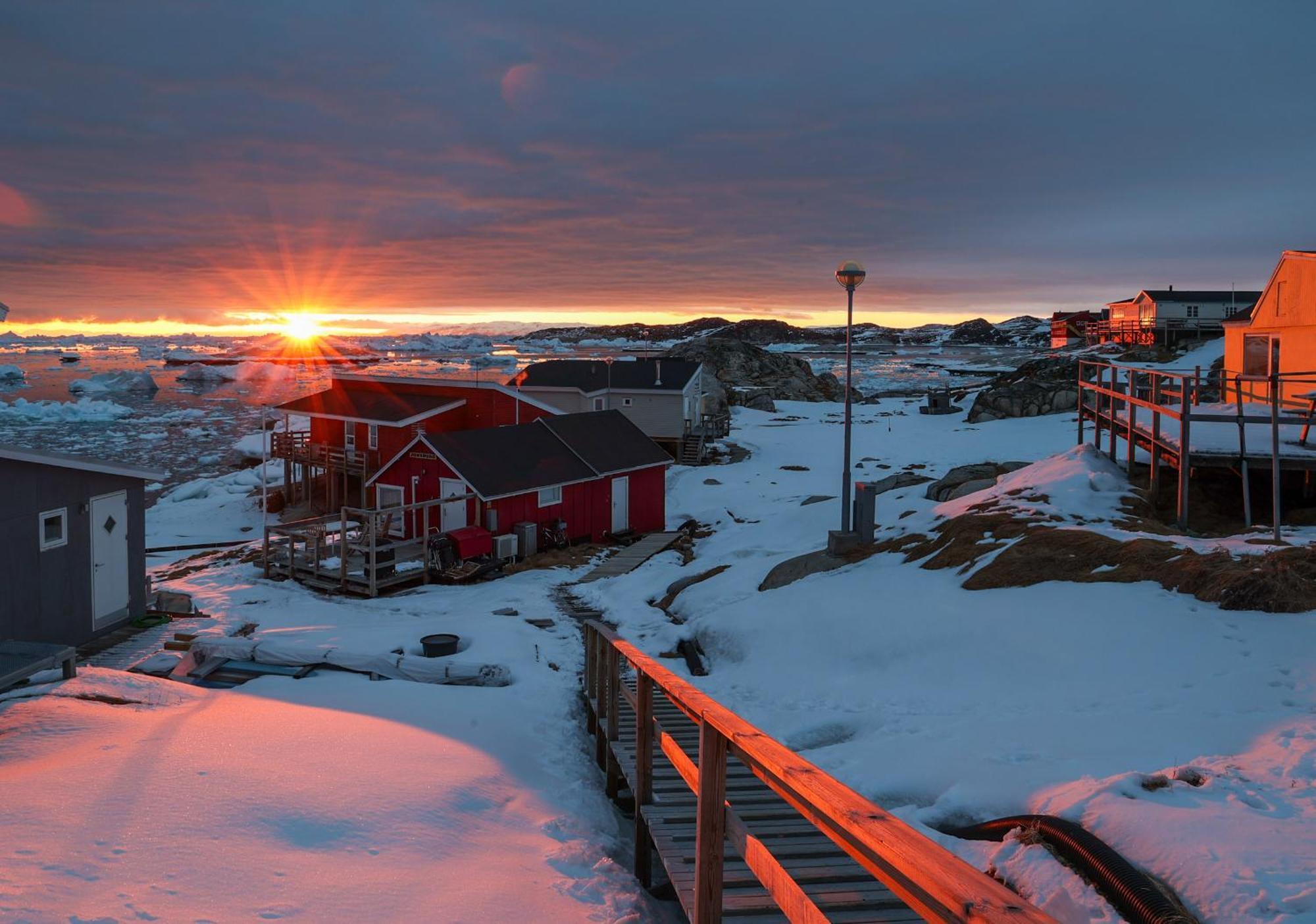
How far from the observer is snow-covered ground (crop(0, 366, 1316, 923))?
17.5 ft

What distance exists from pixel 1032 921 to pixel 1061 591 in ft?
36.2

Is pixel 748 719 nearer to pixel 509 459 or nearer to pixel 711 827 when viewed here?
pixel 711 827

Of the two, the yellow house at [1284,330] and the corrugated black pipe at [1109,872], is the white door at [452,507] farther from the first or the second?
the corrugated black pipe at [1109,872]

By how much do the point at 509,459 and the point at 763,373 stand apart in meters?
59.8

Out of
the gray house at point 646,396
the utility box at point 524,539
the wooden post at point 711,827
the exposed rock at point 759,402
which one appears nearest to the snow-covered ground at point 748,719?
the wooden post at point 711,827

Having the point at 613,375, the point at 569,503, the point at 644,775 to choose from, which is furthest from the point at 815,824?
the point at 613,375

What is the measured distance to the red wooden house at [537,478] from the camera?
28109 mm

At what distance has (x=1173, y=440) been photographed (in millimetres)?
17734

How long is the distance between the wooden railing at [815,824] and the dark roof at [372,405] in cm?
3511

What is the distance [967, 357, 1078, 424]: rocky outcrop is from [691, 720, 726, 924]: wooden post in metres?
50.6

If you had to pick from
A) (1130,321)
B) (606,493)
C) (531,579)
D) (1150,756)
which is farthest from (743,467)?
(1130,321)

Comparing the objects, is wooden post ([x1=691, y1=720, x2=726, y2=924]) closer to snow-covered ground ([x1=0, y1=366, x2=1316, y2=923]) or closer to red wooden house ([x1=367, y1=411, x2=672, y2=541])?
snow-covered ground ([x1=0, y1=366, x2=1316, y2=923])

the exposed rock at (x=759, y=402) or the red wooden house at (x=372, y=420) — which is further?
the exposed rock at (x=759, y=402)

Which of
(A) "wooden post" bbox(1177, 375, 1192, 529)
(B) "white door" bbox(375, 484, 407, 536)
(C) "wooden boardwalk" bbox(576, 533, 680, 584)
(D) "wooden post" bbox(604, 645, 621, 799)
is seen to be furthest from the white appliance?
Answer: (D) "wooden post" bbox(604, 645, 621, 799)
